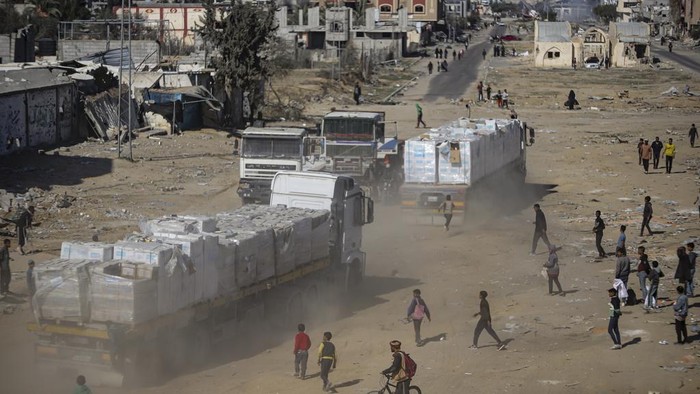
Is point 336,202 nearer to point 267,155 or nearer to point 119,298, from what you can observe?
point 119,298

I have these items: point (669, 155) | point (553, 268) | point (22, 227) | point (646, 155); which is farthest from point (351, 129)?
point (553, 268)

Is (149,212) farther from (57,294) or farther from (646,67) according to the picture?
(646,67)

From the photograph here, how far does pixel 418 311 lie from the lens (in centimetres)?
2136

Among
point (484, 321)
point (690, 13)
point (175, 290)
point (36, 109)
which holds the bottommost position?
point (484, 321)

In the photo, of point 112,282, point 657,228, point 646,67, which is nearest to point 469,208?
point 657,228

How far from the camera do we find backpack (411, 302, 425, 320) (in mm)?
21359

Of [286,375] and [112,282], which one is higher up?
[112,282]

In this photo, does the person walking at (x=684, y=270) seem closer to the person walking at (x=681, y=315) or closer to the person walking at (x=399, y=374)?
the person walking at (x=681, y=315)

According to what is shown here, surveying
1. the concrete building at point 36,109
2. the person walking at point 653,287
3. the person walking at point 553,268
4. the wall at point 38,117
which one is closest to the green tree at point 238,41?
the concrete building at point 36,109

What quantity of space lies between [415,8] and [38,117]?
375ft

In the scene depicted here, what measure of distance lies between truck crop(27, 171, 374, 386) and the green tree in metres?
30.8

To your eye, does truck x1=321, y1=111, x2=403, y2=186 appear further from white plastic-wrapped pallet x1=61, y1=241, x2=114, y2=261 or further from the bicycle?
the bicycle

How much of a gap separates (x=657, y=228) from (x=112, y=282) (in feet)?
64.9

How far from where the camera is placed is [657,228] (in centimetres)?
3338
